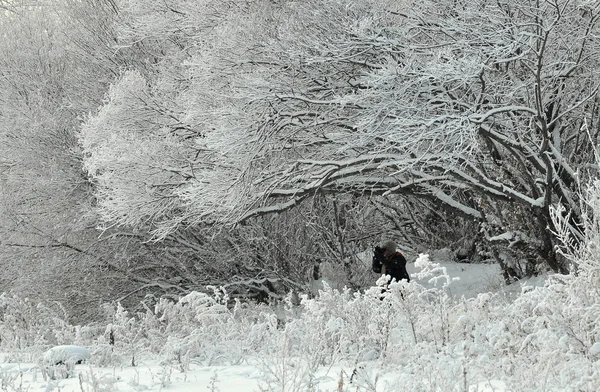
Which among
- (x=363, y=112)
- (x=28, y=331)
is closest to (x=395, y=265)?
(x=363, y=112)

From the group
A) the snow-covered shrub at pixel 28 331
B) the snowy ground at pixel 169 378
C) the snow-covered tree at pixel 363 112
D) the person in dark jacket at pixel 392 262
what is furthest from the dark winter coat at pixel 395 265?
the snowy ground at pixel 169 378

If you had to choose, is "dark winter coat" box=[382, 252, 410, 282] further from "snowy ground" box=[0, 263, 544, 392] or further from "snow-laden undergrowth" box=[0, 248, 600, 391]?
"snowy ground" box=[0, 263, 544, 392]

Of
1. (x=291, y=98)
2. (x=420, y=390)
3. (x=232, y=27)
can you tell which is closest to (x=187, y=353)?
(x=420, y=390)

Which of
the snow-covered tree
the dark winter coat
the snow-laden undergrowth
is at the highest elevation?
the snow-covered tree

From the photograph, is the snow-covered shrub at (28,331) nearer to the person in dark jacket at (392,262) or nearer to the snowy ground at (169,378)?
the snowy ground at (169,378)

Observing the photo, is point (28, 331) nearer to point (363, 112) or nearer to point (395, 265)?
point (395, 265)

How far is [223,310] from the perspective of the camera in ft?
21.2

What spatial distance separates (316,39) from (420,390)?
766cm

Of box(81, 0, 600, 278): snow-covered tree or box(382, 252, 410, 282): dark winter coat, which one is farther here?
box(382, 252, 410, 282): dark winter coat

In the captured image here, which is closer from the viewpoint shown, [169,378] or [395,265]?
[169,378]

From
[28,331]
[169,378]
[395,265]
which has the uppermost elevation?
[28,331]

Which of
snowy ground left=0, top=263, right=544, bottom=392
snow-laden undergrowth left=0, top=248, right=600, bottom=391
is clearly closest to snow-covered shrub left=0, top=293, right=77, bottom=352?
snow-laden undergrowth left=0, top=248, right=600, bottom=391

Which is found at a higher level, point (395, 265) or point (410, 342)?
point (395, 265)

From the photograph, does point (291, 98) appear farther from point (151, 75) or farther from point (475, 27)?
point (151, 75)
